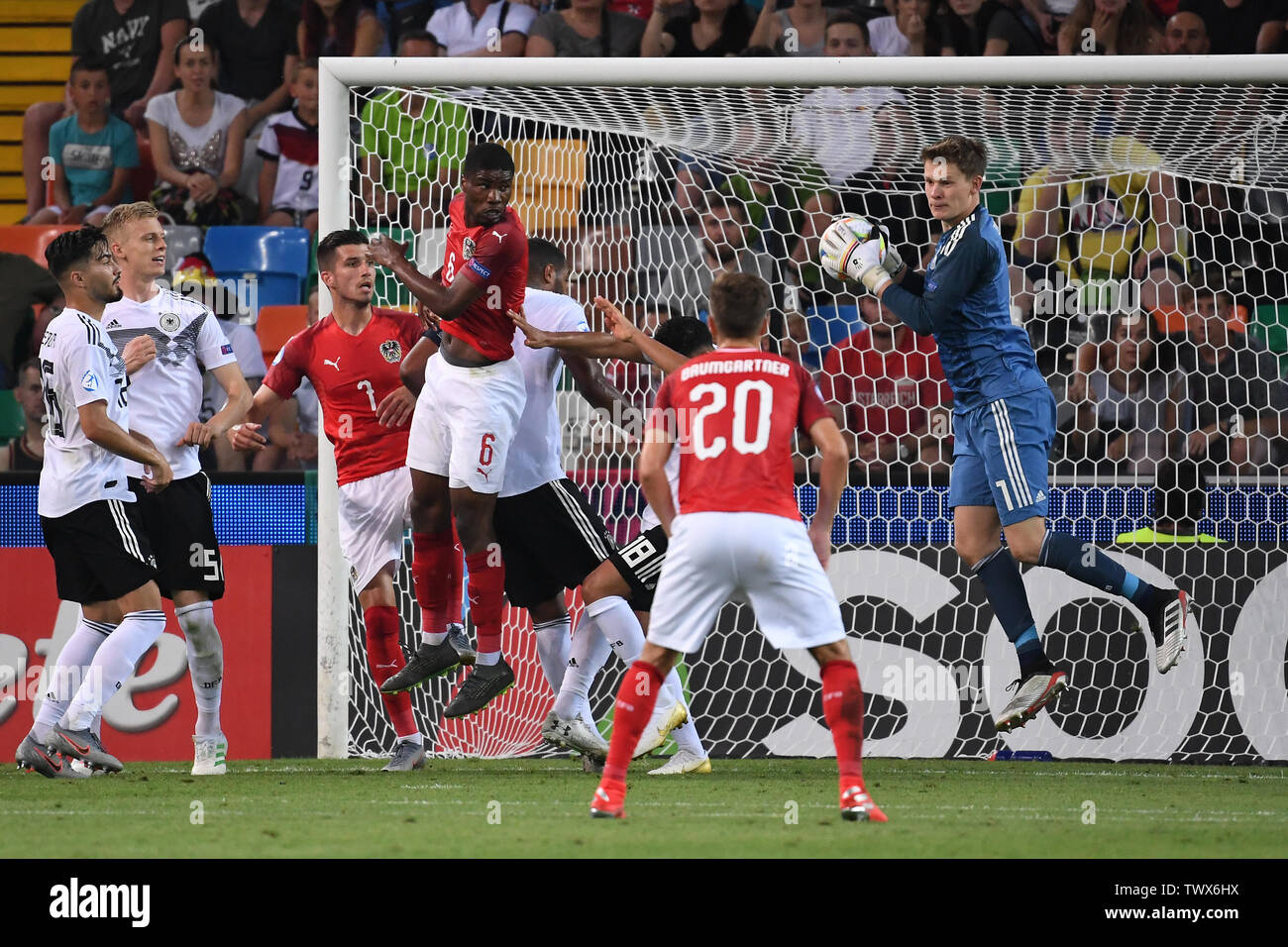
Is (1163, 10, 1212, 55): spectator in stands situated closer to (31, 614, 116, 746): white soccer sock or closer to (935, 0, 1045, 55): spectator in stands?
(935, 0, 1045, 55): spectator in stands

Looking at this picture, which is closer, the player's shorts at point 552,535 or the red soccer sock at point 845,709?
the red soccer sock at point 845,709

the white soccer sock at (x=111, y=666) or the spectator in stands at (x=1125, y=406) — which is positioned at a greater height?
the spectator in stands at (x=1125, y=406)

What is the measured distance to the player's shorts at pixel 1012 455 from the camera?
6242 millimetres

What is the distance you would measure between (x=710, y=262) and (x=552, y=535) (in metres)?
2.68

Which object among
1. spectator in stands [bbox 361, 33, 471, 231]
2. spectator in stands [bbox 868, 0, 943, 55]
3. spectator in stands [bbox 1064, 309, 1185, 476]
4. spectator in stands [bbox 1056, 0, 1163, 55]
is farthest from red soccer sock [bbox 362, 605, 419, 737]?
spectator in stands [bbox 1056, 0, 1163, 55]

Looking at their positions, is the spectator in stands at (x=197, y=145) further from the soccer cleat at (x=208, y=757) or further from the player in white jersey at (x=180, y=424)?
the soccer cleat at (x=208, y=757)

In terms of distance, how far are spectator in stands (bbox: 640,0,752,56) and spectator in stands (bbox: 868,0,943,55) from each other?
34.4 inches

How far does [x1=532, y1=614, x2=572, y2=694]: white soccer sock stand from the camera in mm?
6836

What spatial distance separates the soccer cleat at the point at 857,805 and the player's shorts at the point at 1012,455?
187 centimetres

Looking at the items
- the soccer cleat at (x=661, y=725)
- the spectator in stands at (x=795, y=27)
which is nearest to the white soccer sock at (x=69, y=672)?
the soccer cleat at (x=661, y=725)

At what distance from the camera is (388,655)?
700 cm

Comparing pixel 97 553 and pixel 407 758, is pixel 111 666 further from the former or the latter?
pixel 407 758

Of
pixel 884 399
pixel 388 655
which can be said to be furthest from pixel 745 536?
pixel 884 399
